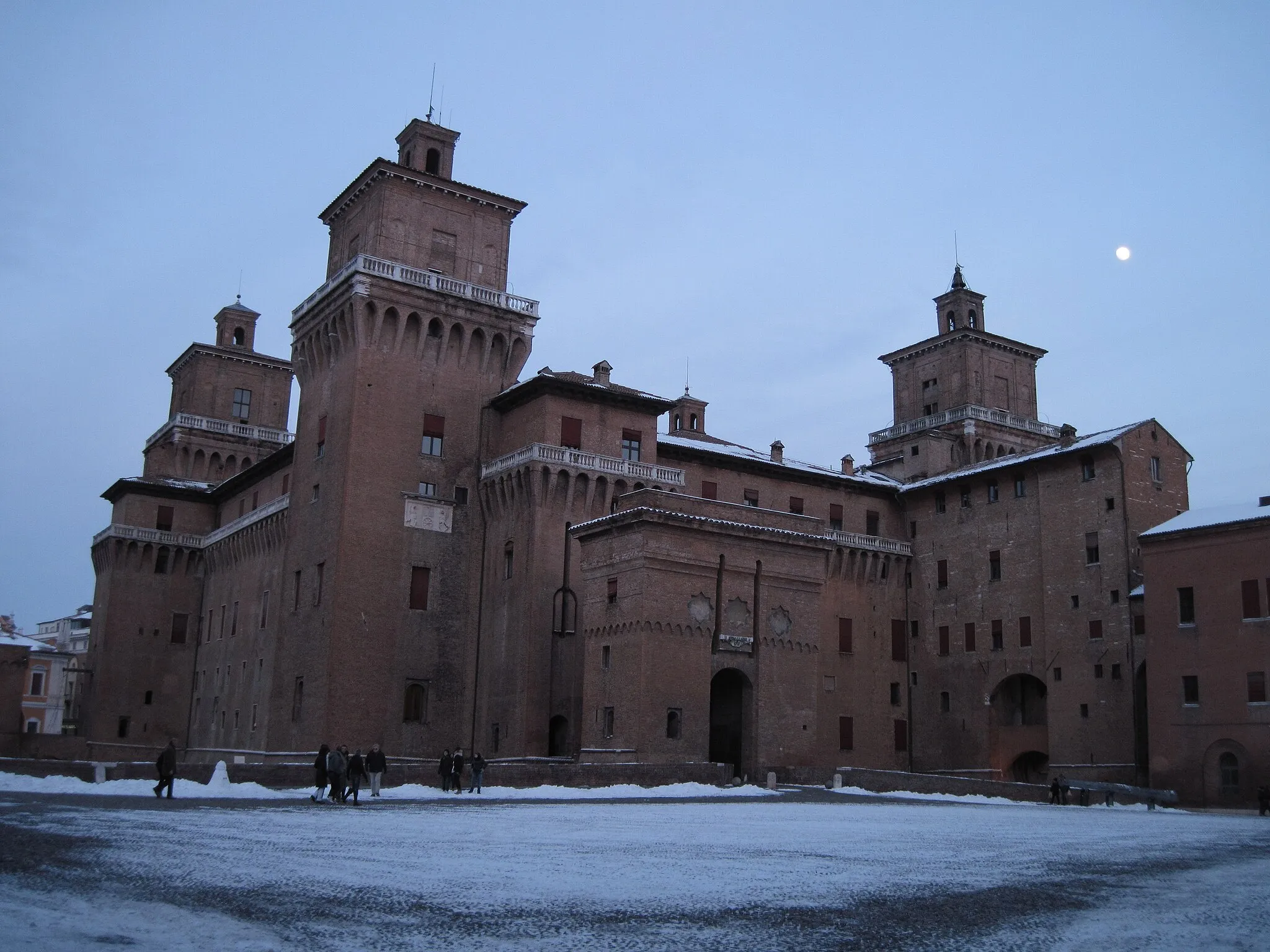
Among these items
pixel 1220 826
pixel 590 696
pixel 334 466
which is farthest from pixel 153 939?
pixel 334 466

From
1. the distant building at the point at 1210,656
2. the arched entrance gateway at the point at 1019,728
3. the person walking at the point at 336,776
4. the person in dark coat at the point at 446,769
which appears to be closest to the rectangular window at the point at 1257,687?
the distant building at the point at 1210,656

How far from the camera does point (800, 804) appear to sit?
32625mm

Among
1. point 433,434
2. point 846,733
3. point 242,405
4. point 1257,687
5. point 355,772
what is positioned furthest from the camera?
point 242,405

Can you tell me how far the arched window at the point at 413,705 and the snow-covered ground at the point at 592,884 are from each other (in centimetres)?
2638

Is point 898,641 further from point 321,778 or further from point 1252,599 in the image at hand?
point 321,778

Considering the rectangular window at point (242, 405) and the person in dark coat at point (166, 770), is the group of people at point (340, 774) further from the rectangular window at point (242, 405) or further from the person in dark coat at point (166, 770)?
the rectangular window at point (242, 405)

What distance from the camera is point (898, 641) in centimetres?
6300

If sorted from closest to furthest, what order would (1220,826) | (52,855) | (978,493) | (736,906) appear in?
(736,906) < (52,855) < (1220,826) < (978,493)

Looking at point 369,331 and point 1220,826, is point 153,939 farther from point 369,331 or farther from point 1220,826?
point 369,331

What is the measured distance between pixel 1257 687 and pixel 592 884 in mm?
37675

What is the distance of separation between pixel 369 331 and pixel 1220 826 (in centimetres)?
3693

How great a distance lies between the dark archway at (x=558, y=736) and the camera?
160 ft

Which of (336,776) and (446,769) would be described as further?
(446,769)

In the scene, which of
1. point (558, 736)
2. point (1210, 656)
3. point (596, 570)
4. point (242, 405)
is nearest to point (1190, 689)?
point (1210, 656)
